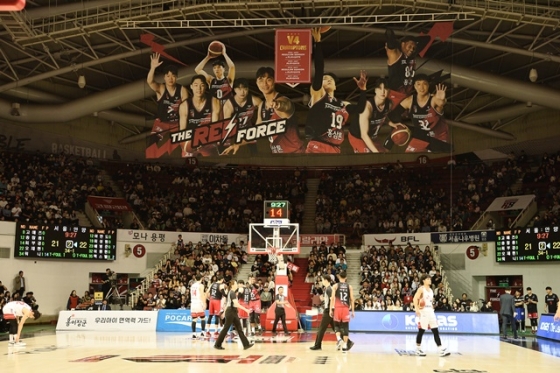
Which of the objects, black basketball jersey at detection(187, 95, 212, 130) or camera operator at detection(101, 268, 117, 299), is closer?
black basketball jersey at detection(187, 95, 212, 130)

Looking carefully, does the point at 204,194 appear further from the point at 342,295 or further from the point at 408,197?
the point at 342,295

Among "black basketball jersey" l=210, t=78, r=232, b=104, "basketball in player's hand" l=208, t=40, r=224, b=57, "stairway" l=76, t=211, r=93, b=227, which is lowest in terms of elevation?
"stairway" l=76, t=211, r=93, b=227

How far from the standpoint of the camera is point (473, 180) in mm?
43250

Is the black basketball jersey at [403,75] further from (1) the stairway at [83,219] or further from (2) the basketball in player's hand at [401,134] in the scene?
(1) the stairway at [83,219]

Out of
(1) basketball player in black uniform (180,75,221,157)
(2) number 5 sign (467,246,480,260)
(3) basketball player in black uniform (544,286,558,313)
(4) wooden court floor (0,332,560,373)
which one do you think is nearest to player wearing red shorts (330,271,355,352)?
(4) wooden court floor (0,332,560,373)

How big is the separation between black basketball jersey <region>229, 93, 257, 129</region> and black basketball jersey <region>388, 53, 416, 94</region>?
244 inches

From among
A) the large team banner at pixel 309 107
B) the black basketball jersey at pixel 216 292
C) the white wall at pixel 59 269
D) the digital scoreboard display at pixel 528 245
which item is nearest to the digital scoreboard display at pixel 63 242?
the white wall at pixel 59 269

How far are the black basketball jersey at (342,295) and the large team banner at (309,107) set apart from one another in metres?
→ 11.0

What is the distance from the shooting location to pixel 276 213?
27.9m

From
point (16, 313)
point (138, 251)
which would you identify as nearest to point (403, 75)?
point (138, 251)

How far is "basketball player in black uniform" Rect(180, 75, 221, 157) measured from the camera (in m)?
30.9

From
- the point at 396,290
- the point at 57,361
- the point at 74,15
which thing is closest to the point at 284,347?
the point at 57,361

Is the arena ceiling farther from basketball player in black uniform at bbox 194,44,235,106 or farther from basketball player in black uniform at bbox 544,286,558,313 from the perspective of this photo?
basketball player in black uniform at bbox 544,286,558,313

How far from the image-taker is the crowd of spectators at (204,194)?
42125 millimetres
